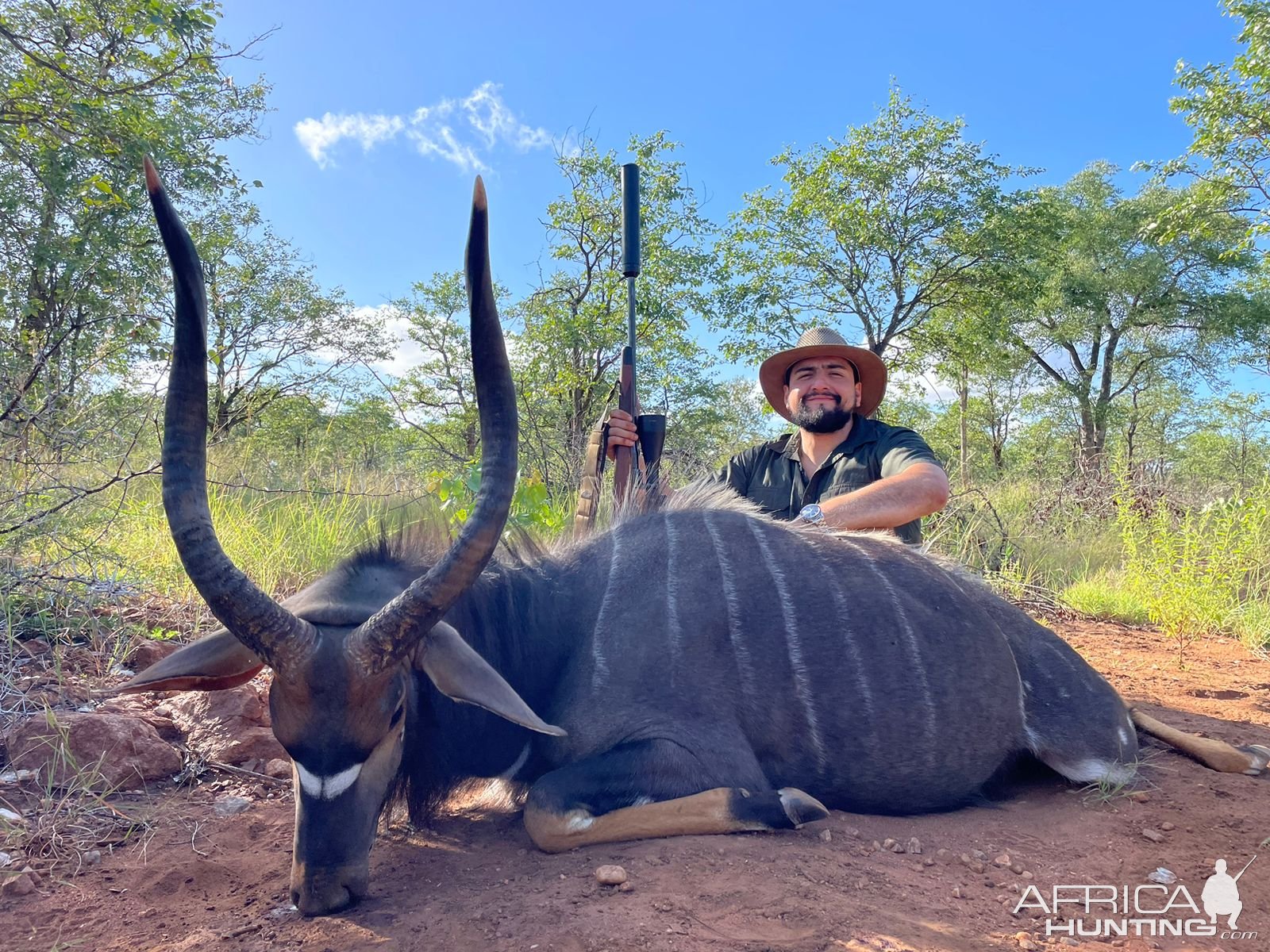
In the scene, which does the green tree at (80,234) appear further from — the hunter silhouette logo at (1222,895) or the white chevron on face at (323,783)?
the hunter silhouette logo at (1222,895)

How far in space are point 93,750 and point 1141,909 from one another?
3.34 meters

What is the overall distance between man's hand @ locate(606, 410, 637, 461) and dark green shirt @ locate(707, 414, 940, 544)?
0.50 m

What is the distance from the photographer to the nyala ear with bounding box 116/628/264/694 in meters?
2.29

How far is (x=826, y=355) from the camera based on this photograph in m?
5.09

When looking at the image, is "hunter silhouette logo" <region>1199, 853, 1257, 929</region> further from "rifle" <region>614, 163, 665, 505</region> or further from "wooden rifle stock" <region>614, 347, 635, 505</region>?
"wooden rifle stock" <region>614, 347, 635, 505</region>

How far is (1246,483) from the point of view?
10898 mm

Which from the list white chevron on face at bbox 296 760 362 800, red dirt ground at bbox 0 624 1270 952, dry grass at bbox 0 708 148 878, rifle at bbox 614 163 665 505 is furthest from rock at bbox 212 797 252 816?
rifle at bbox 614 163 665 505

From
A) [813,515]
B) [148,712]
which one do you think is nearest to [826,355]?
[813,515]

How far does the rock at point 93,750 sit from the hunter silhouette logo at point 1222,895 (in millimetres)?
3365

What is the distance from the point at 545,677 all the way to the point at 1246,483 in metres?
11.7

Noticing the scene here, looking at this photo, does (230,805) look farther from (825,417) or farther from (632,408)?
(825,417)

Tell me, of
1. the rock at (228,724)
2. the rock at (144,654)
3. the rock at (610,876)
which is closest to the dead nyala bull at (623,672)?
the rock at (610,876)

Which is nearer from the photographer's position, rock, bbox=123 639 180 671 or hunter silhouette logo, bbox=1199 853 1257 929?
hunter silhouette logo, bbox=1199 853 1257 929

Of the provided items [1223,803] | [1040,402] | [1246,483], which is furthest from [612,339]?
[1040,402]
